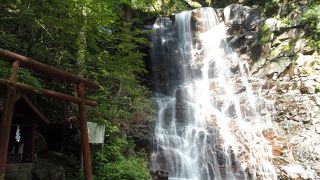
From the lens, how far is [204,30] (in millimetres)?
20656

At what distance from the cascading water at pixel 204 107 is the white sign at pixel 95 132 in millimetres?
4531

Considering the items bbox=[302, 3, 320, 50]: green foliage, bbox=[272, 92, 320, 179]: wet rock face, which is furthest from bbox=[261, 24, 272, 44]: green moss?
bbox=[272, 92, 320, 179]: wet rock face

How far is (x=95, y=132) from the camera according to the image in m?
7.52

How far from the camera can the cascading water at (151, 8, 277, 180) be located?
12242 mm

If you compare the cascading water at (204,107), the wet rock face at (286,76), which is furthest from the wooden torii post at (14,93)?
the wet rock face at (286,76)

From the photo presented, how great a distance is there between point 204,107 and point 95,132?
953 cm

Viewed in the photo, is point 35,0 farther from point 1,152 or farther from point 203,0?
point 203,0

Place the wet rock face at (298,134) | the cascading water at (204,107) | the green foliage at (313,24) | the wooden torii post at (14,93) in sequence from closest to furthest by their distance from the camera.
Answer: the wooden torii post at (14,93)
the wet rock face at (298,134)
the cascading water at (204,107)
the green foliage at (313,24)

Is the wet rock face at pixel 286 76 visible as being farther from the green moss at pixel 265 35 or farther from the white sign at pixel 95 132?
the white sign at pixel 95 132

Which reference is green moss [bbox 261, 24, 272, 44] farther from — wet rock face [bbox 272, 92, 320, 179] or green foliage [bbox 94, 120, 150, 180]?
green foliage [bbox 94, 120, 150, 180]

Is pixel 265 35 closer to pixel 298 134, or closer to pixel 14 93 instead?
pixel 298 134

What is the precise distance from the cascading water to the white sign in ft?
14.9

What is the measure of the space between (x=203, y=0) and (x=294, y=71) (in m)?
12.8

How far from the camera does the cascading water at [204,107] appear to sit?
12.2m
